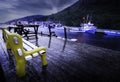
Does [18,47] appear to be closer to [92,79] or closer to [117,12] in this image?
[92,79]

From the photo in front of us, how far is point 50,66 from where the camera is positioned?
3.63 metres

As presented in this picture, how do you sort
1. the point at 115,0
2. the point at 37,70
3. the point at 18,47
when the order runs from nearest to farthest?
1. the point at 18,47
2. the point at 37,70
3. the point at 115,0

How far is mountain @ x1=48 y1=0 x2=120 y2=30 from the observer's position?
282 ft

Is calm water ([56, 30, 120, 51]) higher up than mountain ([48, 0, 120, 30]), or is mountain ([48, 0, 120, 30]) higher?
mountain ([48, 0, 120, 30])

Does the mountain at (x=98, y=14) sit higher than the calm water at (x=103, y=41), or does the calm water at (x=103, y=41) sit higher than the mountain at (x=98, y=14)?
the mountain at (x=98, y=14)

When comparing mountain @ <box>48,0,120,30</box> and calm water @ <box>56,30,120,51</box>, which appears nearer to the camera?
calm water @ <box>56,30,120,51</box>

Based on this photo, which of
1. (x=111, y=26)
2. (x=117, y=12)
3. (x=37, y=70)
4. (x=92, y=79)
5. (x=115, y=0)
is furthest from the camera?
(x=115, y=0)

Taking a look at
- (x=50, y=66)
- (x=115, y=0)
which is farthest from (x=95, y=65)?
(x=115, y=0)

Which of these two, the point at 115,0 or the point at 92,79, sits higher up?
the point at 115,0

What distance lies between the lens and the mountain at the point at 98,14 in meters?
85.8

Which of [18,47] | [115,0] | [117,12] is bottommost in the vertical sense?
[18,47]

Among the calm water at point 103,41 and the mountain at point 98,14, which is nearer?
the calm water at point 103,41

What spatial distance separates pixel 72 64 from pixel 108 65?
1.16 m

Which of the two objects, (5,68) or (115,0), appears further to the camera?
(115,0)
